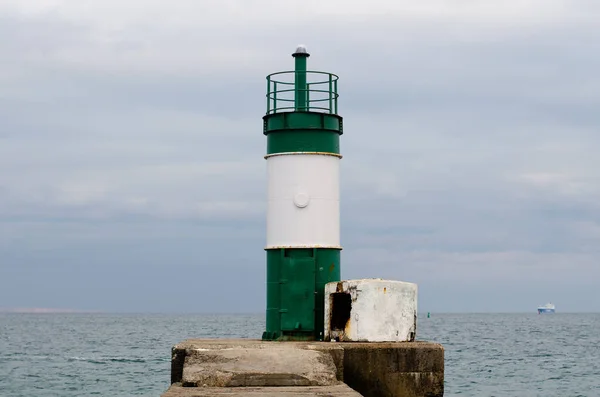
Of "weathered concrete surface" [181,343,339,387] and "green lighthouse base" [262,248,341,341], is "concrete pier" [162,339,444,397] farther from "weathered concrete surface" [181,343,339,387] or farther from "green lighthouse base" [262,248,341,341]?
"green lighthouse base" [262,248,341,341]

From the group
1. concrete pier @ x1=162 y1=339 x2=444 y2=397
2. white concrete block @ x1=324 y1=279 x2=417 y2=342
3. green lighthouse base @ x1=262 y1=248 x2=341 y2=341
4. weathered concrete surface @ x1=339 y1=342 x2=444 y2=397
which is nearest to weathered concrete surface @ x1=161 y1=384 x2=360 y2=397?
concrete pier @ x1=162 y1=339 x2=444 y2=397

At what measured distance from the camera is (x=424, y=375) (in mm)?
13203

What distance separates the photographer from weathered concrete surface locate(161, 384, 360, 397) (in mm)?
10211

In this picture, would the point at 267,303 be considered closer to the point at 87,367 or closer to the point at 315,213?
the point at 315,213

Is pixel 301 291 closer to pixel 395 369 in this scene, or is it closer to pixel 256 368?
pixel 395 369

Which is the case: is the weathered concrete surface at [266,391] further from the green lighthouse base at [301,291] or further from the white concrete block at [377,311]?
the green lighthouse base at [301,291]

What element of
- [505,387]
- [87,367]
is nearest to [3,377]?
[87,367]

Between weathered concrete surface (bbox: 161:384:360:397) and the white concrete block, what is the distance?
340cm

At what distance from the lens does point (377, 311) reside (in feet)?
47.3

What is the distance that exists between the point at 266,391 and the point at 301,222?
5464mm

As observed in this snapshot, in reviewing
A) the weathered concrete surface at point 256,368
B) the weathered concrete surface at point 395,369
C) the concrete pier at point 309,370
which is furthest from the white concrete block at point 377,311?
the weathered concrete surface at point 256,368

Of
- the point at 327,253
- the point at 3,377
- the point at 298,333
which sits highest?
the point at 327,253

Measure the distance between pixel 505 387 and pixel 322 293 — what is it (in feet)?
60.4

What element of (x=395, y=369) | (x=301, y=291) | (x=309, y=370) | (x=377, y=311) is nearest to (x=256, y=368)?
(x=309, y=370)
